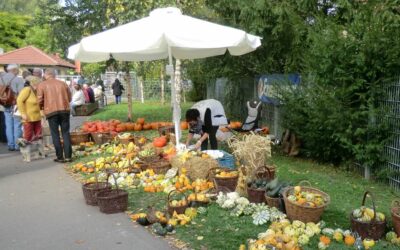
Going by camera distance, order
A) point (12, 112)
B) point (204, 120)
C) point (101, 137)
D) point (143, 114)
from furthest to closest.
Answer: point (143, 114) → point (101, 137) → point (12, 112) → point (204, 120)

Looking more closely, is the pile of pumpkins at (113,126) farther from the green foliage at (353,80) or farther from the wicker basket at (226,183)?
the wicker basket at (226,183)

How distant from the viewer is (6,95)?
36.9ft

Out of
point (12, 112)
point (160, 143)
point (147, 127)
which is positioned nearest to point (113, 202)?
point (160, 143)

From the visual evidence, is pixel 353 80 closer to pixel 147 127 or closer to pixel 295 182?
pixel 295 182

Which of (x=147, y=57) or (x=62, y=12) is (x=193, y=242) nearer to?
(x=147, y=57)

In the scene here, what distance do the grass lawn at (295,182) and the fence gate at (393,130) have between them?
0.26 metres

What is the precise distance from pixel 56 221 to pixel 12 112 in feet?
20.8

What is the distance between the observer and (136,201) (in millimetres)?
6770

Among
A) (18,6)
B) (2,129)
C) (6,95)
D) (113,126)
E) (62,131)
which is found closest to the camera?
(62,131)

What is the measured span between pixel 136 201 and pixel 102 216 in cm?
72

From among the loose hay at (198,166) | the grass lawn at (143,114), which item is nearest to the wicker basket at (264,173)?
the loose hay at (198,166)

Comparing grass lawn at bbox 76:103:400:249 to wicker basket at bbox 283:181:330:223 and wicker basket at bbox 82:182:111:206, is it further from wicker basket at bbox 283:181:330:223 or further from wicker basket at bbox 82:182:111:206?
wicker basket at bbox 82:182:111:206

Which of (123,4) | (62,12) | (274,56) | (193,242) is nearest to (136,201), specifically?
(193,242)

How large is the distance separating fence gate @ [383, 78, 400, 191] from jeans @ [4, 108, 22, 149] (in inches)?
339
